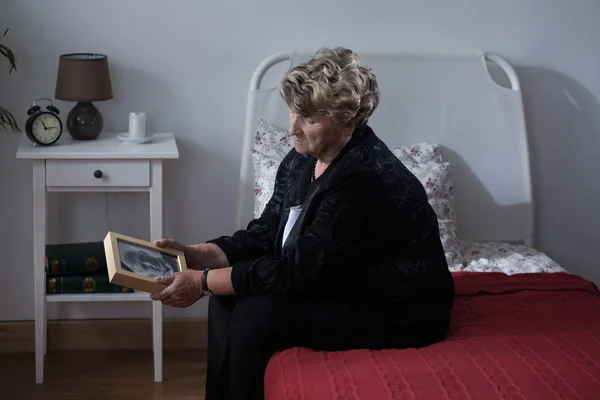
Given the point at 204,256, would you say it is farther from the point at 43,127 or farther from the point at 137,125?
the point at 43,127

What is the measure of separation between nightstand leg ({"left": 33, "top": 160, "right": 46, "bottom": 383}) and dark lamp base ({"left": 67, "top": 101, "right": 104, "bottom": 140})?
196 mm

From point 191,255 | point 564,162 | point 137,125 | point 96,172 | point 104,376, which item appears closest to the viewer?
point 191,255

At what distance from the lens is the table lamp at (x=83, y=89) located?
2959 millimetres

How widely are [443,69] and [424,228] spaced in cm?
115

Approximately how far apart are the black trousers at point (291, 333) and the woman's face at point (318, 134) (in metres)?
0.37

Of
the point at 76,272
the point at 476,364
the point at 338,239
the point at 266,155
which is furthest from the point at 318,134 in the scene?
the point at 76,272

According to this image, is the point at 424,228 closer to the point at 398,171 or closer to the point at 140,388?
the point at 398,171

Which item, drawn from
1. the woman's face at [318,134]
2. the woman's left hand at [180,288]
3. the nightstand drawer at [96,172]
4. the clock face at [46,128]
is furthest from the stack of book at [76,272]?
the woman's face at [318,134]

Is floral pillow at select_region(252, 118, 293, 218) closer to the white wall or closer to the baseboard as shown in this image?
the white wall

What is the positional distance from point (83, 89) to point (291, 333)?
1.22 meters

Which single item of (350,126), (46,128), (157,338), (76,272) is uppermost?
(350,126)

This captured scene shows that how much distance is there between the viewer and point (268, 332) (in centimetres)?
218

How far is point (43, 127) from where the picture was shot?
117 inches

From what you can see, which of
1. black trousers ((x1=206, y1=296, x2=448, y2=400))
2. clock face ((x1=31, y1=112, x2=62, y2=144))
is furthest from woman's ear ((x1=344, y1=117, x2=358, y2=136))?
clock face ((x1=31, y1=112, x2=62, y2=144))
